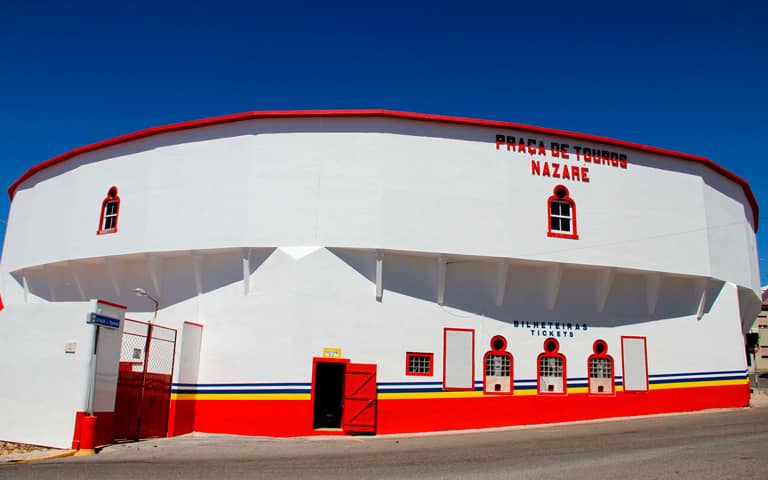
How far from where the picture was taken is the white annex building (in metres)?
20.6

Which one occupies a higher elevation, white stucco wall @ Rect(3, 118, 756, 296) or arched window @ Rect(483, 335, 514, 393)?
white stucco wall @ Rect(3, 118, 756, 296)

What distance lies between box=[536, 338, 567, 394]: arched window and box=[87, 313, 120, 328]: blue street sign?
1390cm

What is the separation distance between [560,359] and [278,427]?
10.2 m

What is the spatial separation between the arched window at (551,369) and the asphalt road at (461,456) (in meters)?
2.45

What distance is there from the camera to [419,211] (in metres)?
21.6

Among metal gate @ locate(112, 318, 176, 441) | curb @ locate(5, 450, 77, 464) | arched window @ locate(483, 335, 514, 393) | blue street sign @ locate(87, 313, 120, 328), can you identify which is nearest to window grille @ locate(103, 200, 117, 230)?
metal gate @ locate(112, 318, 176, 441)

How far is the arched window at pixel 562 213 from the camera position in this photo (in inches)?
902

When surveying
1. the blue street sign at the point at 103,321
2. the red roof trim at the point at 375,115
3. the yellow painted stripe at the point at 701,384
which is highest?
the red roof trim at the point at 375,115

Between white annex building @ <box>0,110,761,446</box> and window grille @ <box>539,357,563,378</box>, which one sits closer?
white annex building @ <box>0,110,761,446</box>

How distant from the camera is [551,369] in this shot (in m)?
22.7

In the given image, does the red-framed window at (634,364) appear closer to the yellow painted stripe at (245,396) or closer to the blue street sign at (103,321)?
the yellow painted stripe at (245,396)

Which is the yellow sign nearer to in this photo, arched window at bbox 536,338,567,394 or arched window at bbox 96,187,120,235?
arched window at bbox 536,338,567,394

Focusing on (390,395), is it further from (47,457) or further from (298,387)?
(47,457)

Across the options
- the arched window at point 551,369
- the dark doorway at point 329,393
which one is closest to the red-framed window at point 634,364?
the arched window at point 551,369
